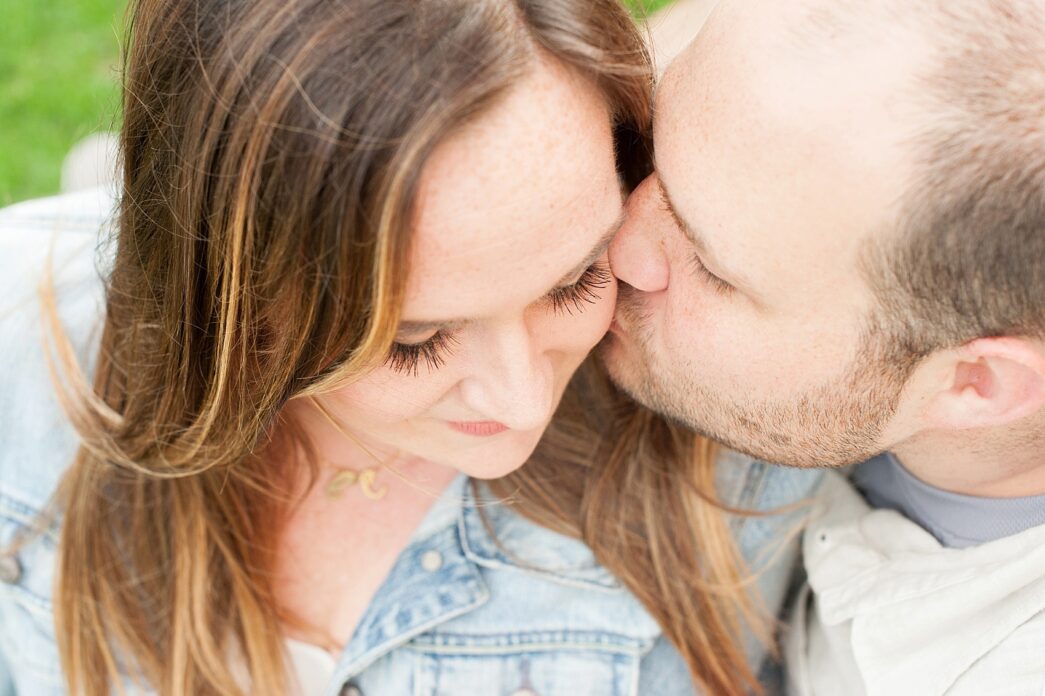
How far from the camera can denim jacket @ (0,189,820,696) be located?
209 centimetres

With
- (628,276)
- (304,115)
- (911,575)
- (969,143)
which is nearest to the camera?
(304,115)

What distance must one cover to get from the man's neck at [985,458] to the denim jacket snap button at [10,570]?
169cm

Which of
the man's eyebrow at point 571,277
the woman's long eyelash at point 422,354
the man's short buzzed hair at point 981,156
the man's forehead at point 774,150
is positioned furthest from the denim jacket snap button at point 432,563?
the man's short buzzed hair at point 981,156

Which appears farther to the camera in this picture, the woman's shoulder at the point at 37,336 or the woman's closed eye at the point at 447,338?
the woman's shoulder at the point at 37,336

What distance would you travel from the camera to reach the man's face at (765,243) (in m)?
1.55

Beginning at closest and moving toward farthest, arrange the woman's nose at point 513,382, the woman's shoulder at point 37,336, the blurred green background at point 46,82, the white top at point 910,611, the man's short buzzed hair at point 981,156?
the man's short buzzed hair at point 981,156 → the woman's nose at point 513,382 → the white top at point 910,611 → the woman's shoulder at point 37,336 → the blurred green background at point 46,82

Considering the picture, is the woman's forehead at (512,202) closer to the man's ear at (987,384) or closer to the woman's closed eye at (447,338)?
the woman's closed eye at (447,338)

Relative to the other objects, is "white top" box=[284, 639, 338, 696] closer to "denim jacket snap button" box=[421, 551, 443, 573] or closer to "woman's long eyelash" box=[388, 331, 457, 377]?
"denim jacket snap button" box=[421, 551, 443, 573]

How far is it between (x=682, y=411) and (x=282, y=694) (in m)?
0.94

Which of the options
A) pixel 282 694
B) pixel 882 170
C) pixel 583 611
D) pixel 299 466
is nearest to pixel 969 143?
pixel 882 170

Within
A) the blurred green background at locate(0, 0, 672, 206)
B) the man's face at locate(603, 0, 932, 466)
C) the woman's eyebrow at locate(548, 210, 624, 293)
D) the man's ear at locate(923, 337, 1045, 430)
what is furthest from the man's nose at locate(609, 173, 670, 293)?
the blurred green background at locate(0, 0, 672, 206)

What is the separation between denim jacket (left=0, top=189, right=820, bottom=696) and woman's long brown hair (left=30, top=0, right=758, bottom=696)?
72mm

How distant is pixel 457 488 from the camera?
2.18 m

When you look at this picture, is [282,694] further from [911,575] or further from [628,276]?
[911,575]
